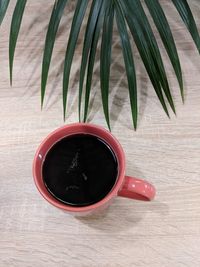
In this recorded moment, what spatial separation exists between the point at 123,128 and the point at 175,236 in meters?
0.19

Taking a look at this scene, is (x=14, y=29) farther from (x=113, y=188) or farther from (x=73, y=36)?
(x=113, y=188)

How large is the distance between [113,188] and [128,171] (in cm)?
10

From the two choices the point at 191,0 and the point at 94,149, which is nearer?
the point at 94,149

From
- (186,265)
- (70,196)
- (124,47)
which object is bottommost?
(186,265)

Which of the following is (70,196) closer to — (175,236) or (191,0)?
(175,236)

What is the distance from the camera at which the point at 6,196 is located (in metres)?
0.53

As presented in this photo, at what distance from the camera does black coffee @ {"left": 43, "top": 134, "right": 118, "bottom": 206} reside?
46 cm

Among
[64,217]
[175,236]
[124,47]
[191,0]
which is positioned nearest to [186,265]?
Result: [175,236]

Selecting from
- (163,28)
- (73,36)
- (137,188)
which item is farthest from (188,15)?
(137,188)

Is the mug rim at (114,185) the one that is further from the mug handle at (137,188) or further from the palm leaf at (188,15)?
the palm leaf at (188,15)

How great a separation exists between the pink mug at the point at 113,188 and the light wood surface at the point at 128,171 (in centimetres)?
6

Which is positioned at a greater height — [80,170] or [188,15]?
[188,15]

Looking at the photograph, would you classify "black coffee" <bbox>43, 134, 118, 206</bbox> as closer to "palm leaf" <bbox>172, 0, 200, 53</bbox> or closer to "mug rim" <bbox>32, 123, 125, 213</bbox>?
"mug rim" <bbox>32, 123, 125, 213</bbox>

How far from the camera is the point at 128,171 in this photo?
0.54 m
